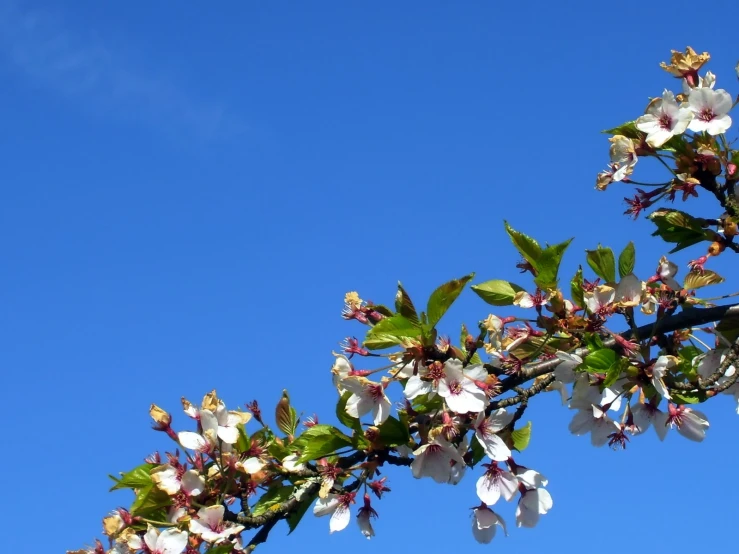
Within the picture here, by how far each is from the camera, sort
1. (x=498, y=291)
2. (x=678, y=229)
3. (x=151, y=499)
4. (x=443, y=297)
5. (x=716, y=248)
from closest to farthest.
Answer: (x=443, y=297)
(x=498, y=291)
(x=716, y=248)
(x=678, y=229)
(x=151, y=499)

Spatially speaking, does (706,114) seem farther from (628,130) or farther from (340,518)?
(340,518)

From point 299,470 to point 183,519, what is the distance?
1.72ft

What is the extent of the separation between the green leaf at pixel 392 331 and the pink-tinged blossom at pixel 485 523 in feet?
2.83

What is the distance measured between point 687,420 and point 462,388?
107cm

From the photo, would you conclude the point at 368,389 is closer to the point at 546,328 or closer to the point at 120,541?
the point at 546,328

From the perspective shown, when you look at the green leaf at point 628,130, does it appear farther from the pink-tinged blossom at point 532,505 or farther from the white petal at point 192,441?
the white petal at point 192,441

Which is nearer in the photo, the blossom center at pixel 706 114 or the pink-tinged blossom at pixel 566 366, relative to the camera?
the pink-tinged blossom at pixel 566 366

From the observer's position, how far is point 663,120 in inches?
133

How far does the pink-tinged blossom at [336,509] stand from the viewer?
11.3 feet

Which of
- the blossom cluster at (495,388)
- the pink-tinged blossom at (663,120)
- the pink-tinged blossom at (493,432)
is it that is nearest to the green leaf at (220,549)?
the blossom cluster at (495,388)

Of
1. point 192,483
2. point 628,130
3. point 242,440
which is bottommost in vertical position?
point 192,483

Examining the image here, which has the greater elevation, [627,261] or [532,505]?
[627,261]

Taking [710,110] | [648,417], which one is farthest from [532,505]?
[710,110]

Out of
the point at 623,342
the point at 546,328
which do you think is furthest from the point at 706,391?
the point at 546,328
